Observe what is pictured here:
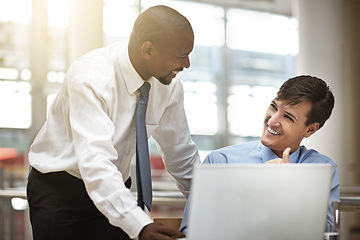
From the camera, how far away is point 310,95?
1806 millimetres

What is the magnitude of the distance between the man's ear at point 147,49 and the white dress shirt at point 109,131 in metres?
0.08

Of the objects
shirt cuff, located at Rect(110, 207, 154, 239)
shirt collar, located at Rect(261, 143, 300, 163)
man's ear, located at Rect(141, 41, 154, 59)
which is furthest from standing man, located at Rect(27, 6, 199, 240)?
shirt collar, located at Rect(261, 143, 300, 163)

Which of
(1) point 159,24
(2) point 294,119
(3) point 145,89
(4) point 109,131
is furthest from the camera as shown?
(2) point 294,119

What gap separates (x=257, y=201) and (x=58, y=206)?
33.8 inches

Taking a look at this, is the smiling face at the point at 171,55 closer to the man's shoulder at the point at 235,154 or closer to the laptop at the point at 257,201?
the man's shoulder at the point at 235,154

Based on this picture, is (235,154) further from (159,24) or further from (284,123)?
(159,24)

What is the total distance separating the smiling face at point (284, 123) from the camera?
1800mm

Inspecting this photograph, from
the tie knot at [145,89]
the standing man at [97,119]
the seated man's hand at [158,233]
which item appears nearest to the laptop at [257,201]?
the seated man's hand at [158,233]

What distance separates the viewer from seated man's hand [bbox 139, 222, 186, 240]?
109 centimetres

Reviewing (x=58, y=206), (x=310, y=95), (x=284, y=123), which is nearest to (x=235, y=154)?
(x=284, y=123)

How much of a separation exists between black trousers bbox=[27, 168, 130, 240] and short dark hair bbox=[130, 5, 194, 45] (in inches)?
20.3

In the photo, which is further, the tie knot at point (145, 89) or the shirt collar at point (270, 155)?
the shirt collar at point (270, 155)

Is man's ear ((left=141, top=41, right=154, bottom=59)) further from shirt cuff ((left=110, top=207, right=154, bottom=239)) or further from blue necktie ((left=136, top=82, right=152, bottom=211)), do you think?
shirt cuff ((left=110, top=207, right=154, bottom=239))

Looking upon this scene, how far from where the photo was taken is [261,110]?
269 inches
